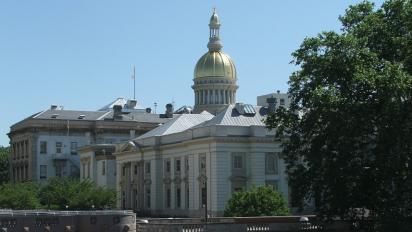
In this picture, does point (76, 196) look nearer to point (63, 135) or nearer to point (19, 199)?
point (19, 199)

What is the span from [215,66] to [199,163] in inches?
1710

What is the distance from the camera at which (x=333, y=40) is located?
45250mm

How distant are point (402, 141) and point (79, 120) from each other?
283ft

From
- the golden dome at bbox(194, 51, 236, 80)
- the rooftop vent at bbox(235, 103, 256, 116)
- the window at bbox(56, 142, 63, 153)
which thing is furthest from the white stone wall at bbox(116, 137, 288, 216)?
the window at bbox(56, 142, 63, 153)

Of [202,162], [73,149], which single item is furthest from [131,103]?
[202,162]

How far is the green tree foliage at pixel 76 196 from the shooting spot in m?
89.6

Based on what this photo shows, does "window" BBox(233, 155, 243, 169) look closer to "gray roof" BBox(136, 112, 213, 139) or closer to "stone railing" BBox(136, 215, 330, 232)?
"gray roof" BBox(136, 112, 213, 139)

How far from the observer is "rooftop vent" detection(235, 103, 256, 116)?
81944 mm

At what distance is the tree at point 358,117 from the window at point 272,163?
101ft

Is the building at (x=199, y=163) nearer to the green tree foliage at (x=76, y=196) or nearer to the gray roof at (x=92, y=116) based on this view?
the green tree foliage at (x=76, y=196)

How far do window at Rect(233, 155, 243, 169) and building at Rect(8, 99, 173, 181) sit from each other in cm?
4523

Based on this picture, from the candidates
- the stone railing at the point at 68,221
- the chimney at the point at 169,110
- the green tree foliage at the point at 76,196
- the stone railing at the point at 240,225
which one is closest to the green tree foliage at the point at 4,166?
the chimney at the point at 169,110

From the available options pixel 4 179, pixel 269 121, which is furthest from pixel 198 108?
pixel 269 121

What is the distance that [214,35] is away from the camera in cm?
12850
